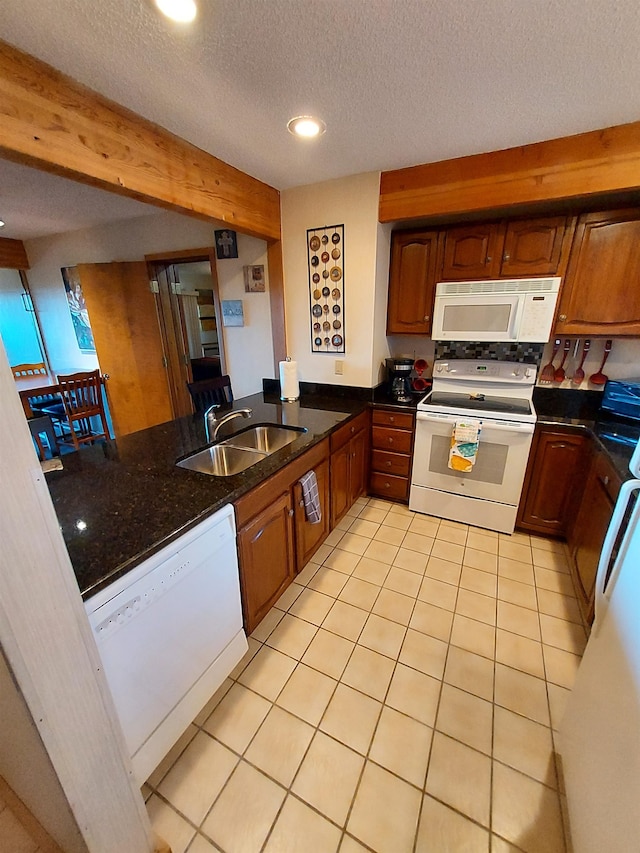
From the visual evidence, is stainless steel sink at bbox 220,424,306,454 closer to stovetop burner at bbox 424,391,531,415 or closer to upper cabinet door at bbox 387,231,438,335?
→ stovetop burner at bbox 424,391,531,415

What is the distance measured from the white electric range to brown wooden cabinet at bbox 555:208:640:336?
424mm

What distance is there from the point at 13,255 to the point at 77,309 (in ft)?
3.09

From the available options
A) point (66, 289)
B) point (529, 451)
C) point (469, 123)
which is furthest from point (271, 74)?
point (66, 289)

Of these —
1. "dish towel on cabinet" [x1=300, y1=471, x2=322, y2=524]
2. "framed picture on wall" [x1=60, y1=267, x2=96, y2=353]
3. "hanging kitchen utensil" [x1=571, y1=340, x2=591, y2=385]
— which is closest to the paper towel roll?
"dish towel on cabinet" [x1=300, y1=471, x2=322, y2=524]

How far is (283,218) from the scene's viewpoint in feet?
8.27

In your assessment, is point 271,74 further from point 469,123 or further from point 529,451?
point 529,451

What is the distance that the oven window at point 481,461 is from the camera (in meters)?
2.25

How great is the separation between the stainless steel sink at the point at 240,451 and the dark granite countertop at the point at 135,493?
51 mm

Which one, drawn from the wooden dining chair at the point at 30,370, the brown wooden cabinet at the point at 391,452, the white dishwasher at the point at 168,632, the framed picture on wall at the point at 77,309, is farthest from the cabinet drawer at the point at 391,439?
the wooden dining chair at the point at 30,370

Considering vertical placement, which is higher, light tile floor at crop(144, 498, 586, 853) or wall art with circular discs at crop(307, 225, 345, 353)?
wall art with circular discs at crop(307, 225, 345, 353)

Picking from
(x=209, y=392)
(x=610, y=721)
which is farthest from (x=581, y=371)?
(x=209, y=392)

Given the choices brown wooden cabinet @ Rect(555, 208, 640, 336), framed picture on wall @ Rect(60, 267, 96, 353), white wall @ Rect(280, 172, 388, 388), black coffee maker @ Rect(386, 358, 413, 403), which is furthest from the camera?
framed picture on wall @ Rect(60, 267, 96, 353)

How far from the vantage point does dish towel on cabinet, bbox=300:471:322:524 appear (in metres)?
1.81

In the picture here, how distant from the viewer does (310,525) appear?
1999mm
